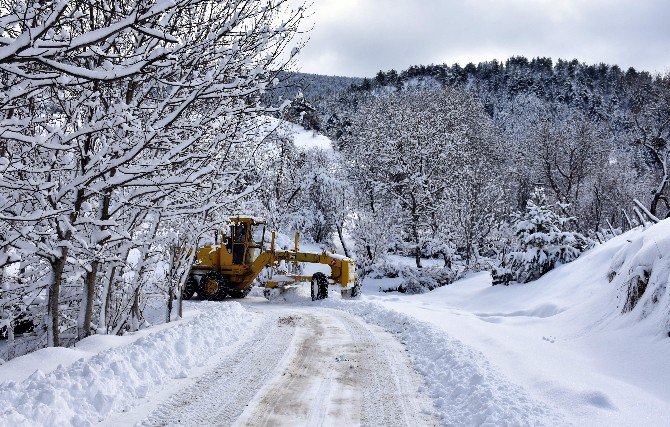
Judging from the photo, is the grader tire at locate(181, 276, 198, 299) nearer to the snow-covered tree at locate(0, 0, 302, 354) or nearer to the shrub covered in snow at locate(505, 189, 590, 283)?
the snow-covered tree at locate(0, 0, 302, 354)

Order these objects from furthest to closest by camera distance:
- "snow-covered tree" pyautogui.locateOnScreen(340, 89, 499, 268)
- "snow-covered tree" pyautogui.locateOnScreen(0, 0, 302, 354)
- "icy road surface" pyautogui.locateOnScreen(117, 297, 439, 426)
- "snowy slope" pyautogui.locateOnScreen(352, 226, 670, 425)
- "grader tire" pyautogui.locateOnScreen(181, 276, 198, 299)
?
"snow-covered tree" pyautogui.locateOnScreen(340, 89, 499, 268) < "grader tire" pyautogui.locateOnScreen(181, 276, 198, 299) < "snowy slope" pyautogui.locateOnScreen(352, 226, 670, 425) < "icy road surface" pyautogui.locateOnScreen(117, 297, 439, 426) < "snow-covered tree" pyautogui.locateOnScreen(0, 0, 302, 354)

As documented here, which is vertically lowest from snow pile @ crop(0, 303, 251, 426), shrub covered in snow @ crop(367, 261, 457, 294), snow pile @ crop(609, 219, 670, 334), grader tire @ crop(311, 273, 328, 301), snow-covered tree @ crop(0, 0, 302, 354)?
shrub covered in snow @ crop(367, 261, 457, 294)

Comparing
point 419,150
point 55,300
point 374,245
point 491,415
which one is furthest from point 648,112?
point 55,300

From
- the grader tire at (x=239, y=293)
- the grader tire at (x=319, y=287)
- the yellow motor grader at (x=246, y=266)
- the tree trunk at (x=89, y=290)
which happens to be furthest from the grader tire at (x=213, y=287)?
the tree trunk at (x=89, y=290)

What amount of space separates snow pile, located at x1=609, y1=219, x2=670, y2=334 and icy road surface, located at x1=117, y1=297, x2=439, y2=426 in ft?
13.0

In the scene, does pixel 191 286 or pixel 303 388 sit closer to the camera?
pixel 303 388

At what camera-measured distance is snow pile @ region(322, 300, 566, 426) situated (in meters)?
5.39

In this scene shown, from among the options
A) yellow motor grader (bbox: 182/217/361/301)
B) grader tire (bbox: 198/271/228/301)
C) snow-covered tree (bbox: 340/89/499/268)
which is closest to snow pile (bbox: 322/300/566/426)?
yellow motor grader (bbox: 182/217/361/301)

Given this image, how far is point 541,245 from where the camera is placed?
17.4 metres

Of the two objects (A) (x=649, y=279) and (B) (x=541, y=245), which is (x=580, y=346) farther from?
(B) (x=541, y=245)

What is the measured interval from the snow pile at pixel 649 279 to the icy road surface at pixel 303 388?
3.96 meters

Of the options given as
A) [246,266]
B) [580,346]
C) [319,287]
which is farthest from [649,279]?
[246,266]

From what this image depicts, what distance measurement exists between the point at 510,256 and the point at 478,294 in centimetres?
187

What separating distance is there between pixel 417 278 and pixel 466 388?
21.4m
